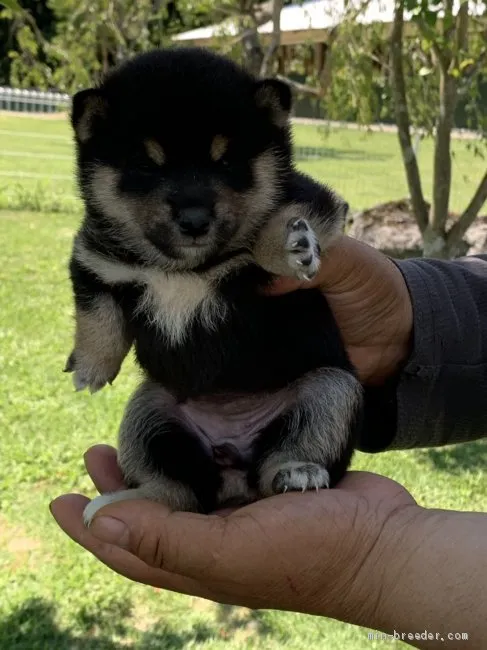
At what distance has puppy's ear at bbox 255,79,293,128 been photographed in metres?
2.83

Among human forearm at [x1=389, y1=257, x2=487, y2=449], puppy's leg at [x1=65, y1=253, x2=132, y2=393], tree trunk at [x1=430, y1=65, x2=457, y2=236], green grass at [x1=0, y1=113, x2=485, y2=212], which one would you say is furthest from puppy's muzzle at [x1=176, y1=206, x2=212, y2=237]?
green grass at [x1=0, y1=113, x2=485, y2=212]

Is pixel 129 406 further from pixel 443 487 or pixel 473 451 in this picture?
pixel 473 451

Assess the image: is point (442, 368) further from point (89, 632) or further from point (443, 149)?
point (443, 149)

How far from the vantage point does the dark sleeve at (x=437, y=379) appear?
3.53m

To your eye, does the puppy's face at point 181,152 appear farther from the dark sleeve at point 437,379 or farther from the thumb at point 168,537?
the dark sleeve at point 437,379

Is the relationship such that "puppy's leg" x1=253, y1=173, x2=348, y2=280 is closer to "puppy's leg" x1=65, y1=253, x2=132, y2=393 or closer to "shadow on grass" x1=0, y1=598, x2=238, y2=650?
"puppy's leg" x1=65, y1=253, x2=132, y2=393

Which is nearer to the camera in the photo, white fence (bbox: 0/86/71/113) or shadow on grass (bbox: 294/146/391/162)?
white fence (bbox: 0/86/71/113)

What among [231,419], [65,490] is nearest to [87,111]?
[231,419]

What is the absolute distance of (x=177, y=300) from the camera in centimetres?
290

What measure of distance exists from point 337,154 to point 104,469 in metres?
28.6

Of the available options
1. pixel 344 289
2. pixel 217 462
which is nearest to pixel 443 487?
pixel 344 289

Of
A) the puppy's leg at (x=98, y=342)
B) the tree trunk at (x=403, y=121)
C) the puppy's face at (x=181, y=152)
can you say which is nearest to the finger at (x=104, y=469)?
the puppy's leg at (x=98, y=342)

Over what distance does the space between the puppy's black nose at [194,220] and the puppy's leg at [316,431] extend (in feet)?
2.31

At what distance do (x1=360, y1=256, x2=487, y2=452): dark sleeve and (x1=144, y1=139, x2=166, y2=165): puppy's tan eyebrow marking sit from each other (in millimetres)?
1536
